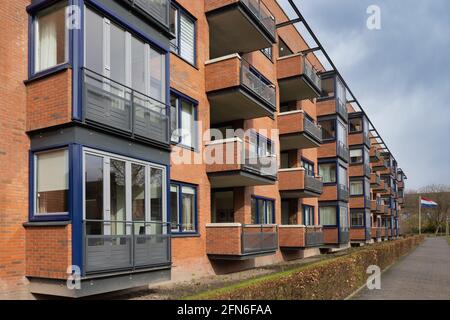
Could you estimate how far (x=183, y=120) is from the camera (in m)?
15.3

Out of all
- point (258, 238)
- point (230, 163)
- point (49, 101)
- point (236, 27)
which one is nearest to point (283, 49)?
point (236, 27)

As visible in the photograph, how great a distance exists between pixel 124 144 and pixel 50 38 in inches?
111

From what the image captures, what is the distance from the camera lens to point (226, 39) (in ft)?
Answer: 61.5

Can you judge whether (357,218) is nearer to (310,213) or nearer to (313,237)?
(310,213)

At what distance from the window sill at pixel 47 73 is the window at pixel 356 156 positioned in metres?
34.6

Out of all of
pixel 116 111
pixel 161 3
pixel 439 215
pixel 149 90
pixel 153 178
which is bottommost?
pixel 439 215

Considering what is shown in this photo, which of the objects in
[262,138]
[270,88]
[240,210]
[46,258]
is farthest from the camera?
[262,138]

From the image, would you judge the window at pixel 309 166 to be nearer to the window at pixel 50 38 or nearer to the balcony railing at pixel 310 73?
the balcony railing at pixel 310 73

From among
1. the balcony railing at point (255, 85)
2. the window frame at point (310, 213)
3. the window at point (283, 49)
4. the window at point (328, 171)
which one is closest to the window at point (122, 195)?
the balcony railing at point (255, 85)

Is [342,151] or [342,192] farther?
[342,151]

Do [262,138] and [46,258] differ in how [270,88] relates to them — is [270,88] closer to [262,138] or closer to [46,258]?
[262,138]

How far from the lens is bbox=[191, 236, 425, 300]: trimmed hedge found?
7641mm

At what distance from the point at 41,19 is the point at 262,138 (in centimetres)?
1258
